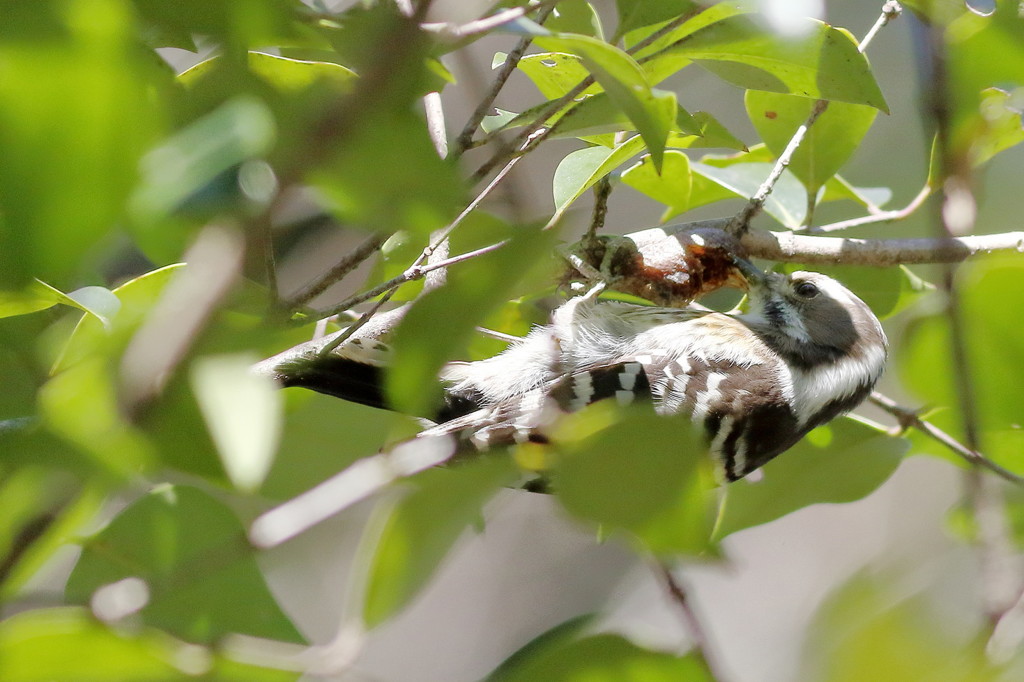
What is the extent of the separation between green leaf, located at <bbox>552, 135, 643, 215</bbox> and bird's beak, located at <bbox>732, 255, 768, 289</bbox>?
0.61 m

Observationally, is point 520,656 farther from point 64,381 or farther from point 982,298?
point 982,298

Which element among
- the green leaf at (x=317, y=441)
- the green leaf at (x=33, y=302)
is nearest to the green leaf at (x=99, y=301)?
the green leaf at (x=33, y=302)

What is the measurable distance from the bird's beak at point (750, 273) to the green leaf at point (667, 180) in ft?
0.66

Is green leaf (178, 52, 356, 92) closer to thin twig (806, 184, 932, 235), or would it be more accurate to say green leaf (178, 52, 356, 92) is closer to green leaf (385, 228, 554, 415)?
green leaf (385, 228, 554, 415)

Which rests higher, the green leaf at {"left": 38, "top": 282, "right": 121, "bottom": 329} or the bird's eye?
the green leaf at {"left": 38, "top": 282, "right": 121, "bottom": 329}

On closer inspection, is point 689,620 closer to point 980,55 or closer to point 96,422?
point 96,422

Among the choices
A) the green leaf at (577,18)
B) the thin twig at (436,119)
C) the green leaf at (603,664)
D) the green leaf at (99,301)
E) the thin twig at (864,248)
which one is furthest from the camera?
the thin twig at (864,248)

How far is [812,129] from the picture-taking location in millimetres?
1610

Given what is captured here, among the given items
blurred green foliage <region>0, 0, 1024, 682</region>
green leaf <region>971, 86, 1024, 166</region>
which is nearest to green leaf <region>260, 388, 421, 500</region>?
blurred green foliage <region>0, 0, 1024, 682</region>

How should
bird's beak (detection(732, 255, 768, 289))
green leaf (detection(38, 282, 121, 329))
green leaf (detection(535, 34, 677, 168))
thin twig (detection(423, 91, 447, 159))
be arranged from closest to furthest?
green leaf (detection(535, 34, 677, 168)), green leaf (detection(38, 282, 121, 329)), thin twig (detection(423, 91, 447, 159)), bird's beak (detection(732, 255, 768, 289))

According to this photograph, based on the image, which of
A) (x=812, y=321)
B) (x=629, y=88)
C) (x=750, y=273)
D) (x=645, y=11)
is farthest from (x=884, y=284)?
(x=629, y=88)

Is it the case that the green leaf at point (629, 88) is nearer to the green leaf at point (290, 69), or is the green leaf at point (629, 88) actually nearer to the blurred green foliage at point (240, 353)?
the blurred green foliage at point (240, 353)

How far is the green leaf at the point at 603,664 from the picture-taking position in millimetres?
534

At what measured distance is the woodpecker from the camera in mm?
1801
